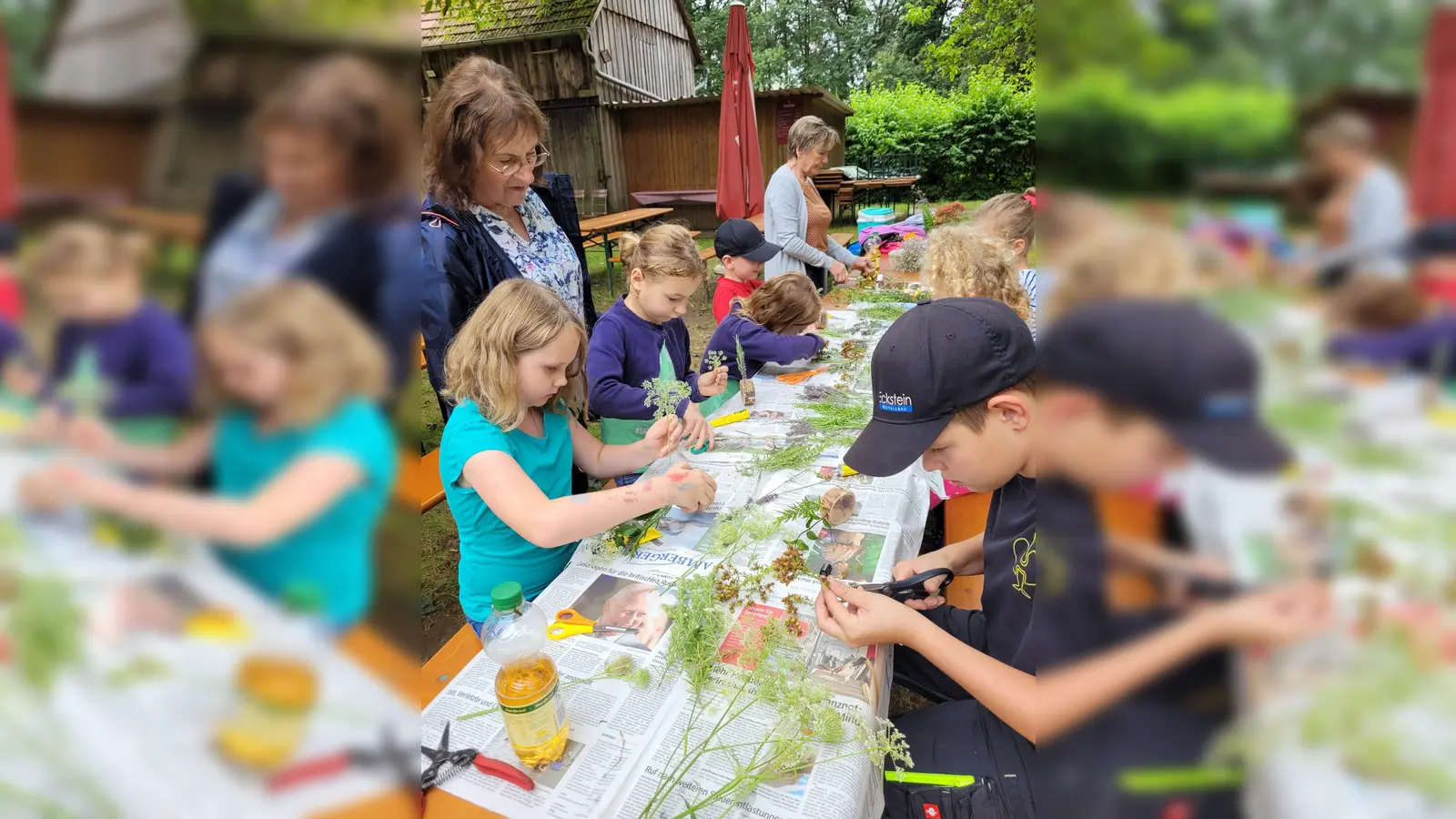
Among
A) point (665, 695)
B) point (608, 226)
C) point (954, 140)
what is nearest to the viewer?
Result: point (665, 695)

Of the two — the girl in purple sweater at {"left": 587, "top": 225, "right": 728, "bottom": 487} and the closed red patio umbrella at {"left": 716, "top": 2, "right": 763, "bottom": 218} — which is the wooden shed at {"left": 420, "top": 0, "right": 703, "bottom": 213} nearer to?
the closed red patio umbrella at {"left": 716, "top": 2, "right": 763, "bottom": 218}

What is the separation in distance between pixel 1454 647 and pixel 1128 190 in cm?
23

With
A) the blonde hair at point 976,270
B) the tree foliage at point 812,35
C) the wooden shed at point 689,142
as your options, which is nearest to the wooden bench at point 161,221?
the blonde hair at point 976,270

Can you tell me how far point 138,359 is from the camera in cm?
28

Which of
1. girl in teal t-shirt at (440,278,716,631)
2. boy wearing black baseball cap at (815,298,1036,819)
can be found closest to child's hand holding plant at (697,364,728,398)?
girl in teal t-shirt at (440,278,716,631)

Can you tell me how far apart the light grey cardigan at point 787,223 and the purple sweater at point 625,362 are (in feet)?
6.09

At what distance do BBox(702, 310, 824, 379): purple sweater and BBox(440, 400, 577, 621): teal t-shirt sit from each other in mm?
1778

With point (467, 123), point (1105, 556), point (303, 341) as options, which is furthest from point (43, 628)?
point (467, 123)

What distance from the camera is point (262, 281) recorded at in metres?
0.29

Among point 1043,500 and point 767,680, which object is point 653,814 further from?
point 1043,500

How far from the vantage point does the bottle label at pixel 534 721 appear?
1272 millimetres

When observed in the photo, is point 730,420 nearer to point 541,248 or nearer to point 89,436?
point 541,248

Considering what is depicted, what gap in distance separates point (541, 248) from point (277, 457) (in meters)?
2.87

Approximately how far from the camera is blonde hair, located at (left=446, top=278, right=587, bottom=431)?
2.11 meters
